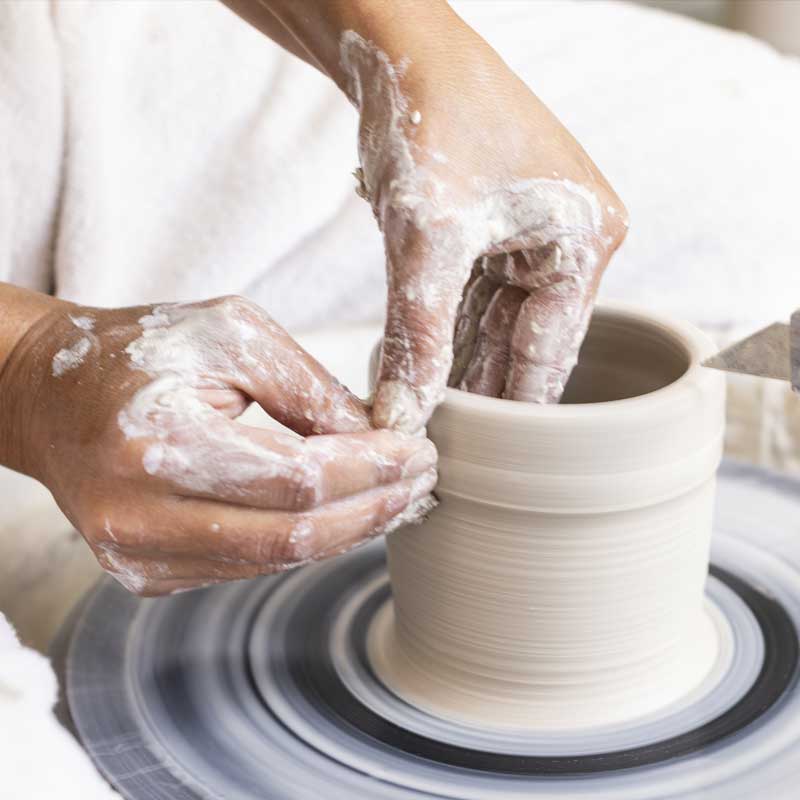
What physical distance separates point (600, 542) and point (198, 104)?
1.13 m

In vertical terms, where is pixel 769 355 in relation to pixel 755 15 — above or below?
below

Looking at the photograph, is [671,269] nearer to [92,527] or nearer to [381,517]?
[381,517]

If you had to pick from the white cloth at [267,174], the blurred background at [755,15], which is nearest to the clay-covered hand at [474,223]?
the white cloth at [267,174]

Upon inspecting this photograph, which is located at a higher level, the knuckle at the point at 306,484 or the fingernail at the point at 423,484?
the knuckle at the point at 306,484

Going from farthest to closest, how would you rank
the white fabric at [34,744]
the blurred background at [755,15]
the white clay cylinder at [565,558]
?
the blurred background at [755,15] → the white clay cylinder at [565,558] → the white fabric at [34,744]

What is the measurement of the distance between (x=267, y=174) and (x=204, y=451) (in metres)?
0.99

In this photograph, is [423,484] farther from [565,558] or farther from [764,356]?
[764,356]

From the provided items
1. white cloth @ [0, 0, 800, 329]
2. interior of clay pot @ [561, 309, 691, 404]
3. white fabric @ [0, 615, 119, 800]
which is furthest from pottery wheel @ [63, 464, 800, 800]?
white cloth @ [0, 0, 800, 329]

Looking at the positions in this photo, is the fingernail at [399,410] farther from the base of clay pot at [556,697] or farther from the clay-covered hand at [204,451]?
the base of clay pot at [556,697]

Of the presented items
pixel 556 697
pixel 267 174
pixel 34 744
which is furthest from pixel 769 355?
pixel 267 174

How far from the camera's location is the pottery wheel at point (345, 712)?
0.96 metres

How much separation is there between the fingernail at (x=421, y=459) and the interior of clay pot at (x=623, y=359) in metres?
0.25

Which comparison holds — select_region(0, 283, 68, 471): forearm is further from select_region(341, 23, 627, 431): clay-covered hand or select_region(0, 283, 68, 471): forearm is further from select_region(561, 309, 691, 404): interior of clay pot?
select_region(561, 309, 691, 404): interior of clay pot

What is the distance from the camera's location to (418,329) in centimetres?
94
